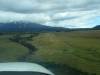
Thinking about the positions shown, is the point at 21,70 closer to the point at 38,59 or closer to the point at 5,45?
the point at 38,59

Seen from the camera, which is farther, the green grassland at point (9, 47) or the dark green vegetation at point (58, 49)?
the green grassland at point (9, 47)

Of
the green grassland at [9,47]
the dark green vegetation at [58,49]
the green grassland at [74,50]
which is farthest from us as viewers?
the green grassland at [9,47]

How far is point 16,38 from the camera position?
1219 inches

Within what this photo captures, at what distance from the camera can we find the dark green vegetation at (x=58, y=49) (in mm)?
22047

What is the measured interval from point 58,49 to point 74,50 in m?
2.26

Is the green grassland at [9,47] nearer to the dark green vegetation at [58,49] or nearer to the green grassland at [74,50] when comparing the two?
the dark green vegetation at [58,49]

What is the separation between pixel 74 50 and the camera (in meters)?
26.5

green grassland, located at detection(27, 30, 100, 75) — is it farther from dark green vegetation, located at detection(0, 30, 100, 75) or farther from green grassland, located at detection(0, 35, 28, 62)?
green grassland, located at detection(0, 35, 28, 62)

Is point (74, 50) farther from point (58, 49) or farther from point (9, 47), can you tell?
point (9, 47)


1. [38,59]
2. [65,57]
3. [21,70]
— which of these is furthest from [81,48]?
[21,70]

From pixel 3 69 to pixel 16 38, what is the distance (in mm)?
24862

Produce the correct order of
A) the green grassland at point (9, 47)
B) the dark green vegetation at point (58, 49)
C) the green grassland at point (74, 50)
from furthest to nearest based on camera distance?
the green grassland at point (9, 47), the dark green vegetation at point (58, 49), the green grassland at point (74, 50)

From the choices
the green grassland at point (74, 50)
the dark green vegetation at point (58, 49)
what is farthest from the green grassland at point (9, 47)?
the green grassland at point (74, 50)

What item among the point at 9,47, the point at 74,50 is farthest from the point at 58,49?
the point at 9,47
